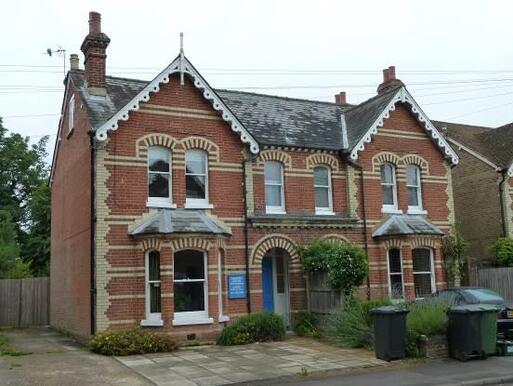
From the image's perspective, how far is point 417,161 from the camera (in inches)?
930

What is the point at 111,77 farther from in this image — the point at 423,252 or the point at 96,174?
the point at 423,252

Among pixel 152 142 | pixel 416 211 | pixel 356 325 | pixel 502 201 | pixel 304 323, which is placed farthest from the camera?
pixel 502 201

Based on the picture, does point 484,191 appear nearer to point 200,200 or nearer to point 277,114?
point 277,114

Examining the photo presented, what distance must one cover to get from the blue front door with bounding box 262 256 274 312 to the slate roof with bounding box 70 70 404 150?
413 centimetres

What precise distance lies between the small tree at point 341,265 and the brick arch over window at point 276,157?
3.26 meters

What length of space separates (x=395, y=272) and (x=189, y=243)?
8382 millimetres

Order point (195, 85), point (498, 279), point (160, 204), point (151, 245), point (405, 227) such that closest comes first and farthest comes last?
1. point (151, 245)
2. point (160, 204)
3. point (195, 85)
4. point (405, 227)
5. point (498, 279)

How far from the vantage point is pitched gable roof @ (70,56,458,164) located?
62.6 ft

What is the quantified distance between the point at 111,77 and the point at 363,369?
13.0m

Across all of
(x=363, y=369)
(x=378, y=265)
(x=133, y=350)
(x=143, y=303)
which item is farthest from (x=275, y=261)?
(x=363, y=369)

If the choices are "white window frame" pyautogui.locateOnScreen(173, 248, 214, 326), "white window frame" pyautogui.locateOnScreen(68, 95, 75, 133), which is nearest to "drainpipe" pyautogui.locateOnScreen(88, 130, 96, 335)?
"white window frame" pyautogui.locateOnScreen(173, 248, 214, 326)

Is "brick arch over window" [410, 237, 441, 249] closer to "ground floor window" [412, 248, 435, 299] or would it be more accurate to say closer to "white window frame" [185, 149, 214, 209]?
"ground floor window" [412, 248, 435, 299]

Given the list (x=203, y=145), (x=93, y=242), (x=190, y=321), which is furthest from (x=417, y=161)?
(x=93, y=242)

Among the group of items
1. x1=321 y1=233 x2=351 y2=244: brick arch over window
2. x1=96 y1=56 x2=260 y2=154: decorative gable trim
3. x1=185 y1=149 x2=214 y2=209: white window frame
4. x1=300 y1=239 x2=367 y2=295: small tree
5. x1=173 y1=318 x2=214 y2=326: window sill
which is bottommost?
x1=173 y1=318 x2=214 y2=326: window sill
